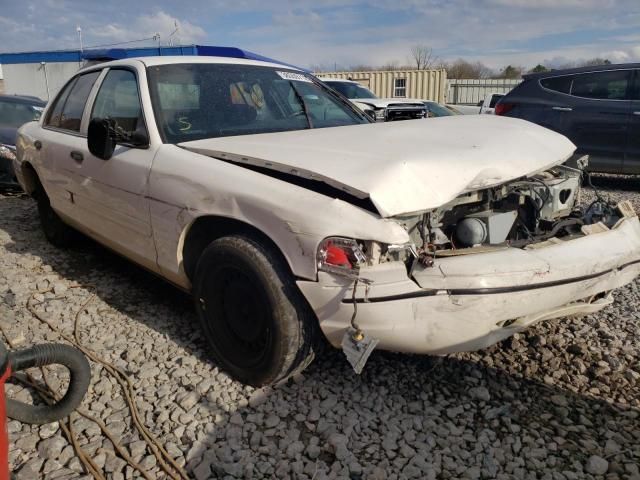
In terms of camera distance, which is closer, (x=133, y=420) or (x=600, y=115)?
(x=133, y=420)

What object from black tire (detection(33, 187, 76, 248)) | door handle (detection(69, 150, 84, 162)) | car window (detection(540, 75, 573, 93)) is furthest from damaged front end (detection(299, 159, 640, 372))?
car window (detection(540, 75, 573, 93))

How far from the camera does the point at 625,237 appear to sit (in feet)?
8.70

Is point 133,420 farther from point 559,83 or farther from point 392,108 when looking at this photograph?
point 392,108

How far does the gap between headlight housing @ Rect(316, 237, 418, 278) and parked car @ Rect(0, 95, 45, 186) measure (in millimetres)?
6600

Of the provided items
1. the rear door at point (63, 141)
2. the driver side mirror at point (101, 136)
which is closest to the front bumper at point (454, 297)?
the driver side mirror at point (101, 136)

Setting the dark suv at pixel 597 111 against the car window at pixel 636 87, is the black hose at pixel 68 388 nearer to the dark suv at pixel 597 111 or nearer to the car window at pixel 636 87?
the dark suv at pixel 597 111

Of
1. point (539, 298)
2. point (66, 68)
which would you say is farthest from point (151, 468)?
point (66, 68)

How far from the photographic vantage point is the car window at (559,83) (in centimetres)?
718

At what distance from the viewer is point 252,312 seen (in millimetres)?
2580

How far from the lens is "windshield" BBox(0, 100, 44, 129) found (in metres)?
8.18

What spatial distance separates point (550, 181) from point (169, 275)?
2242 mm

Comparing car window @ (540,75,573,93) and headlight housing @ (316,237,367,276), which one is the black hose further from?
car window @ (540,75,573,93)

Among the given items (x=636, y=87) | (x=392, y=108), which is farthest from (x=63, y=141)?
(x=392, y=108)

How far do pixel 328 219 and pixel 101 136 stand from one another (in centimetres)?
167
